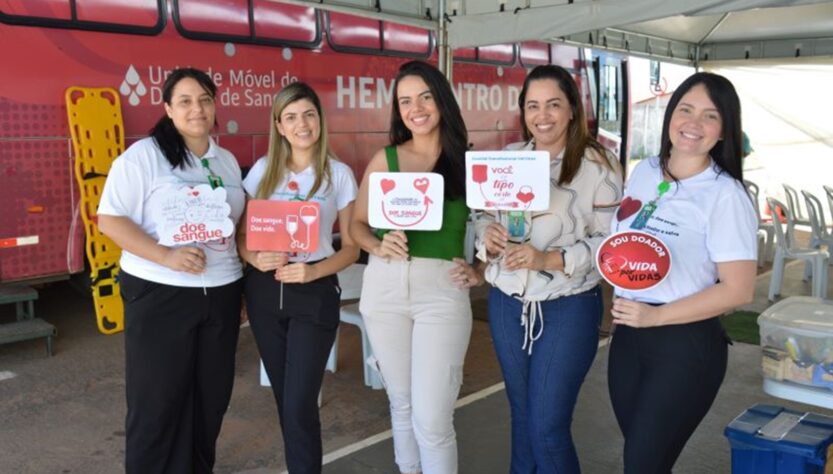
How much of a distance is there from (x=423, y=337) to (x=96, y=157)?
3806mm

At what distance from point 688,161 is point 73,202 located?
4654 millimetres

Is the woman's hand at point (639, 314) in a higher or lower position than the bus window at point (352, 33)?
lower

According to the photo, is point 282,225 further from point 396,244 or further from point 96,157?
point 96,157

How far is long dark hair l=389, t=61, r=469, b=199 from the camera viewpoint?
2.56 meters

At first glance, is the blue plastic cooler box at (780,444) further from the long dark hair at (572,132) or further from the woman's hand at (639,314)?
the long dark hair at (572,132)

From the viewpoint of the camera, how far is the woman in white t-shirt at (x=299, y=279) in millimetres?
2713

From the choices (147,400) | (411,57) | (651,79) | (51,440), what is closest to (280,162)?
(147,400)

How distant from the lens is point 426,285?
2.56 metres

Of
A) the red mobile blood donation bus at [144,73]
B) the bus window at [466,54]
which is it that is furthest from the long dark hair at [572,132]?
the bus window at [466,54]

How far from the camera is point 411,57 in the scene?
24.8 feet

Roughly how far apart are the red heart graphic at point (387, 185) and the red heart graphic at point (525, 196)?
44 centimetres

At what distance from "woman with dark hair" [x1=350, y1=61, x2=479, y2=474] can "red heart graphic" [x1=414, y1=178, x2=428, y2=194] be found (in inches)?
5.5

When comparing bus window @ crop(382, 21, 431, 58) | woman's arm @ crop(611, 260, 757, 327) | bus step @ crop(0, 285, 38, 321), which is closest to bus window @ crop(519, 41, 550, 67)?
bus window @ crop(382, 21, 431, 58)

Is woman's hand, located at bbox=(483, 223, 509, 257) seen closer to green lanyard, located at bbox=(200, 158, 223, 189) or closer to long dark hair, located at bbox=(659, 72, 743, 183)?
long dark hair, located at bbox=(659, 72, 743, 183)
